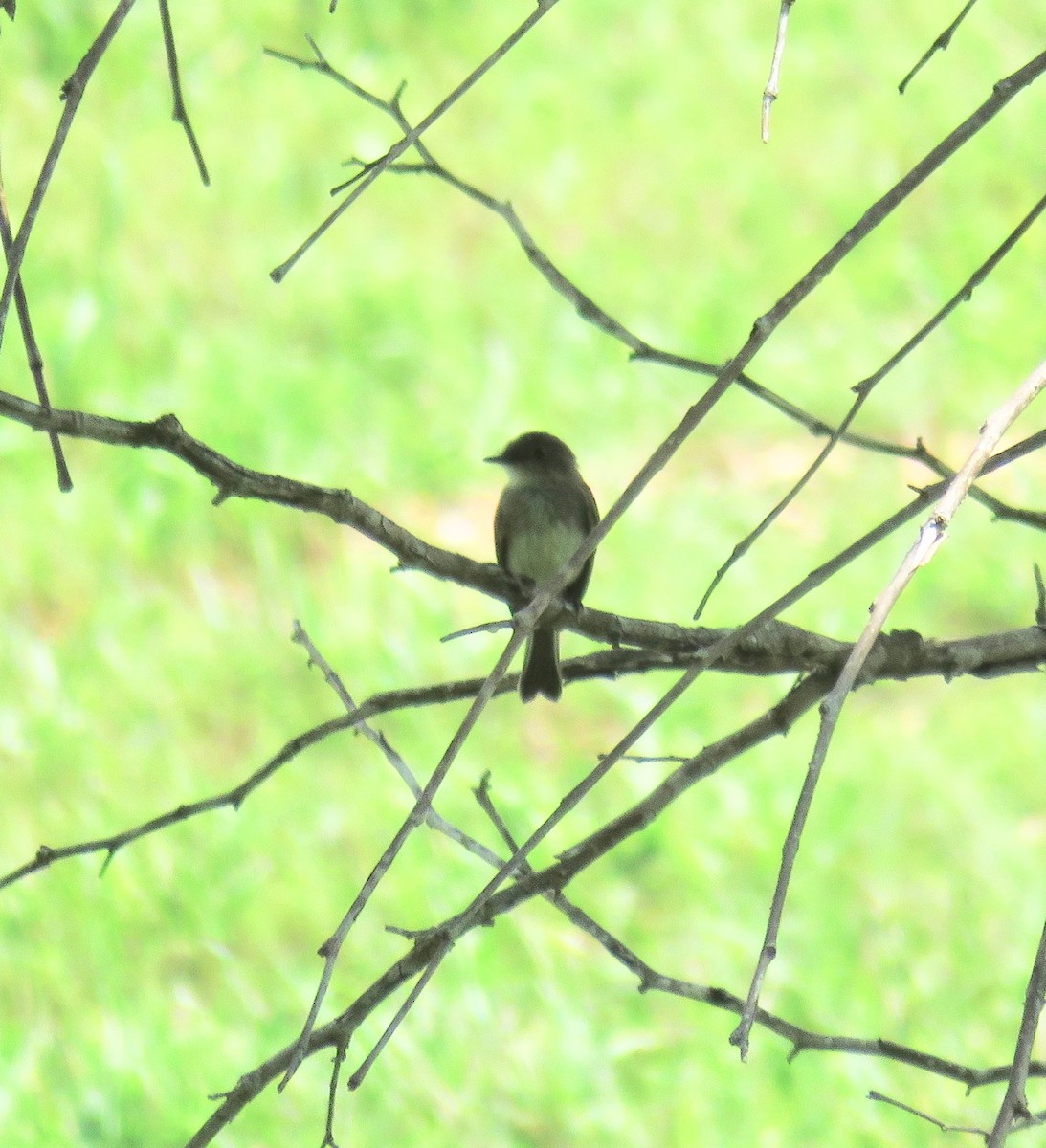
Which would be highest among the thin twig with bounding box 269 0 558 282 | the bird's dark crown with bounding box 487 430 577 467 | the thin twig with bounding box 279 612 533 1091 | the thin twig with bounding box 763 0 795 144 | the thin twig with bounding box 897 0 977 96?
the bird's dark crown with bounding box 487 430 577 467

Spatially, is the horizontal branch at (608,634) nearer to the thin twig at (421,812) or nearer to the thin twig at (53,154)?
the thin twig at (53,154)

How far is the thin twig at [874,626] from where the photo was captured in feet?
5.83

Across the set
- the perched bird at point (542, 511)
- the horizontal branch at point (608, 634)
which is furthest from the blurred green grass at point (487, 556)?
the horizontal branch at point (608, 634)

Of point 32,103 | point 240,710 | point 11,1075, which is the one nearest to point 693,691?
point 240,710

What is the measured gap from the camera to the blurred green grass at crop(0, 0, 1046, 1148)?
494 centimetres

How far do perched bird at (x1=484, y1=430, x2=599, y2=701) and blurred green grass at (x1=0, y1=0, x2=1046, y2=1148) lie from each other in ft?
2.80

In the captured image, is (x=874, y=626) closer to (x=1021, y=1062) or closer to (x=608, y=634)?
(x=1021, y=1062)

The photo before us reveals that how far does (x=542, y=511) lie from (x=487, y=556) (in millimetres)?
1435

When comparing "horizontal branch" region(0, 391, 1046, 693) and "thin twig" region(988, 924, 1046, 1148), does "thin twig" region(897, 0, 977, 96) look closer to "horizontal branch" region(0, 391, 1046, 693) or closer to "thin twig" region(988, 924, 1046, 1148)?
"horizontal branch" region(0, 391, 1046, 693)

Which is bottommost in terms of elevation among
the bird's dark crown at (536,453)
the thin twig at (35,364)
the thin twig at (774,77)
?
the thin twig at (35,364)

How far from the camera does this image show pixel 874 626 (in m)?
1.84

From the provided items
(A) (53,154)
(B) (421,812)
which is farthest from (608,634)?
(A) (53,154)

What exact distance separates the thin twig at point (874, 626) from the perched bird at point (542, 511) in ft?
10.1

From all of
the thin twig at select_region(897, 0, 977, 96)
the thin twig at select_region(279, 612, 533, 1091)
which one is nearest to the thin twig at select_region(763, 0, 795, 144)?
the thin twig at select_region(897, 0, 977, 96)
